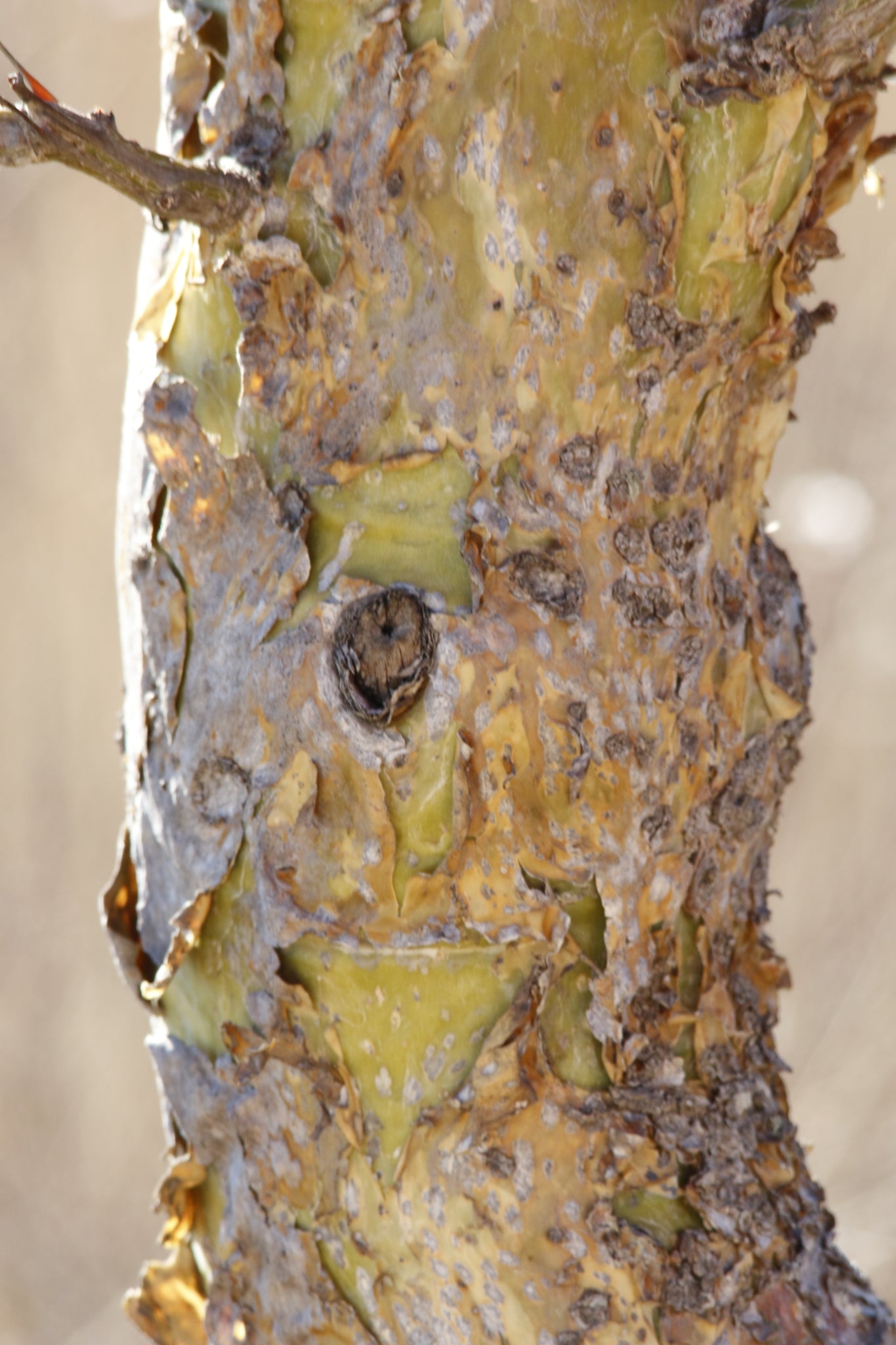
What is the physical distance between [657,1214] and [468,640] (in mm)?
174

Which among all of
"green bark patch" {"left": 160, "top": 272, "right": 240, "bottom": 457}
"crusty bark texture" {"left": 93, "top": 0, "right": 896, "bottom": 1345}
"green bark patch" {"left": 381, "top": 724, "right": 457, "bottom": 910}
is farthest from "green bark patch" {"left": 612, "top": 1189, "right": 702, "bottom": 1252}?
"green bark patch" {"left": 160, "top": 272, "right": 240, "bottom": 457}

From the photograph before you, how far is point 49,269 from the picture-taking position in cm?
110

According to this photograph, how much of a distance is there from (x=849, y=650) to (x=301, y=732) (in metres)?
0.93

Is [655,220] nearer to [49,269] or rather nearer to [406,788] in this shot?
[406,788]

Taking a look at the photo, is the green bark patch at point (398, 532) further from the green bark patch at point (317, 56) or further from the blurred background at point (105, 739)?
the blurred background at point (105, 739)

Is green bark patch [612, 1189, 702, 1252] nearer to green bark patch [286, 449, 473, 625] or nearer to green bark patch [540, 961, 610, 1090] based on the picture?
green bark patch [540, 961, 610, 1090]

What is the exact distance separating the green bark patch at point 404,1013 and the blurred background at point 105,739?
90 centimetres

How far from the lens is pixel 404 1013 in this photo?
300mm

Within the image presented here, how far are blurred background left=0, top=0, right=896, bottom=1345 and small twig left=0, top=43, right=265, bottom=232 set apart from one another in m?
0.90

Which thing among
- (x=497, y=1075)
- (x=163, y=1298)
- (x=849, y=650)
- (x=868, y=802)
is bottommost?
(x=163, y=1298)

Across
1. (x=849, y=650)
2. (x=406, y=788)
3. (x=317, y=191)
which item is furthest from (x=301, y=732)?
(x=849, y=650)

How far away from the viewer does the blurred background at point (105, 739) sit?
1084mm

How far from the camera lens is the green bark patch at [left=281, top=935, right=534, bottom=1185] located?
0.30m

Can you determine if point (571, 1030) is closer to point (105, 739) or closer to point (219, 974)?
point (219, 974)
